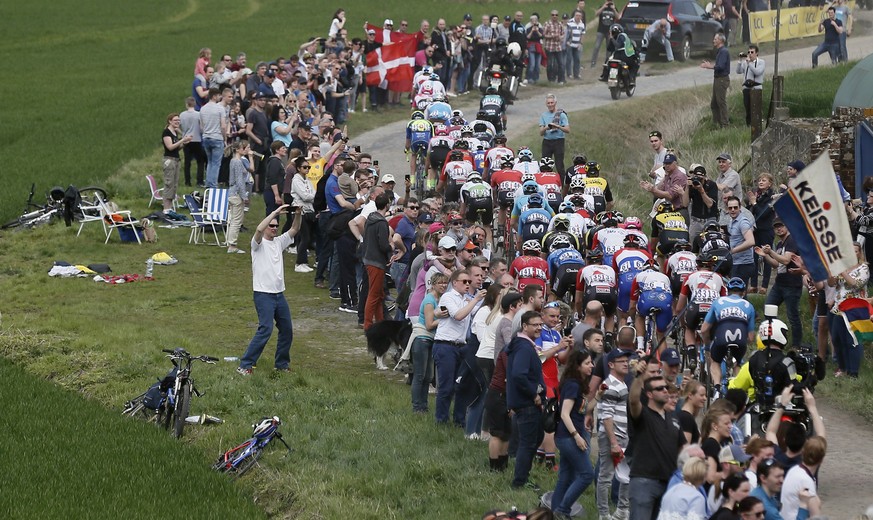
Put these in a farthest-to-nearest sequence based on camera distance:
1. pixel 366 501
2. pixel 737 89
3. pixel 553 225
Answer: pixel 737 89, pixel 553 225, pixel 366 501

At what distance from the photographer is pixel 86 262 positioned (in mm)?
25656

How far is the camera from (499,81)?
118ft

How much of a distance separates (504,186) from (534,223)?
273 cm

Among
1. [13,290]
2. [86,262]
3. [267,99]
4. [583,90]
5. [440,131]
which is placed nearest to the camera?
[13,290]

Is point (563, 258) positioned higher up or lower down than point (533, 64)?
higher up

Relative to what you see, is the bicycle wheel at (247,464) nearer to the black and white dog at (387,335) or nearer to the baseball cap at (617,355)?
the black and white dog at (387,335)

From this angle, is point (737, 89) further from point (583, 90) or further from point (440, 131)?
point (440, 131)

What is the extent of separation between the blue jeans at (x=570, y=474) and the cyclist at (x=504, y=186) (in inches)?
448

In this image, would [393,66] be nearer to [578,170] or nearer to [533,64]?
[533,64]

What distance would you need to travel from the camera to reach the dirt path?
46.8 feet

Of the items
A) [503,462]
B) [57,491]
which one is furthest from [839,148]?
[57,491]

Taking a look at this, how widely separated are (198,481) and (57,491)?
1407mm

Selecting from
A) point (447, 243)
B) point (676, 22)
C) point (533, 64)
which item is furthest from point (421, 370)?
point (676, 22)

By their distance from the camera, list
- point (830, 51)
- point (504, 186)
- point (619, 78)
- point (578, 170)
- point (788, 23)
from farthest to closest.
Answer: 1. point (788, 23)
2. point (830, 51)
3. point (619, 78)
4. point (578, 170)
5. point (504, 186)
